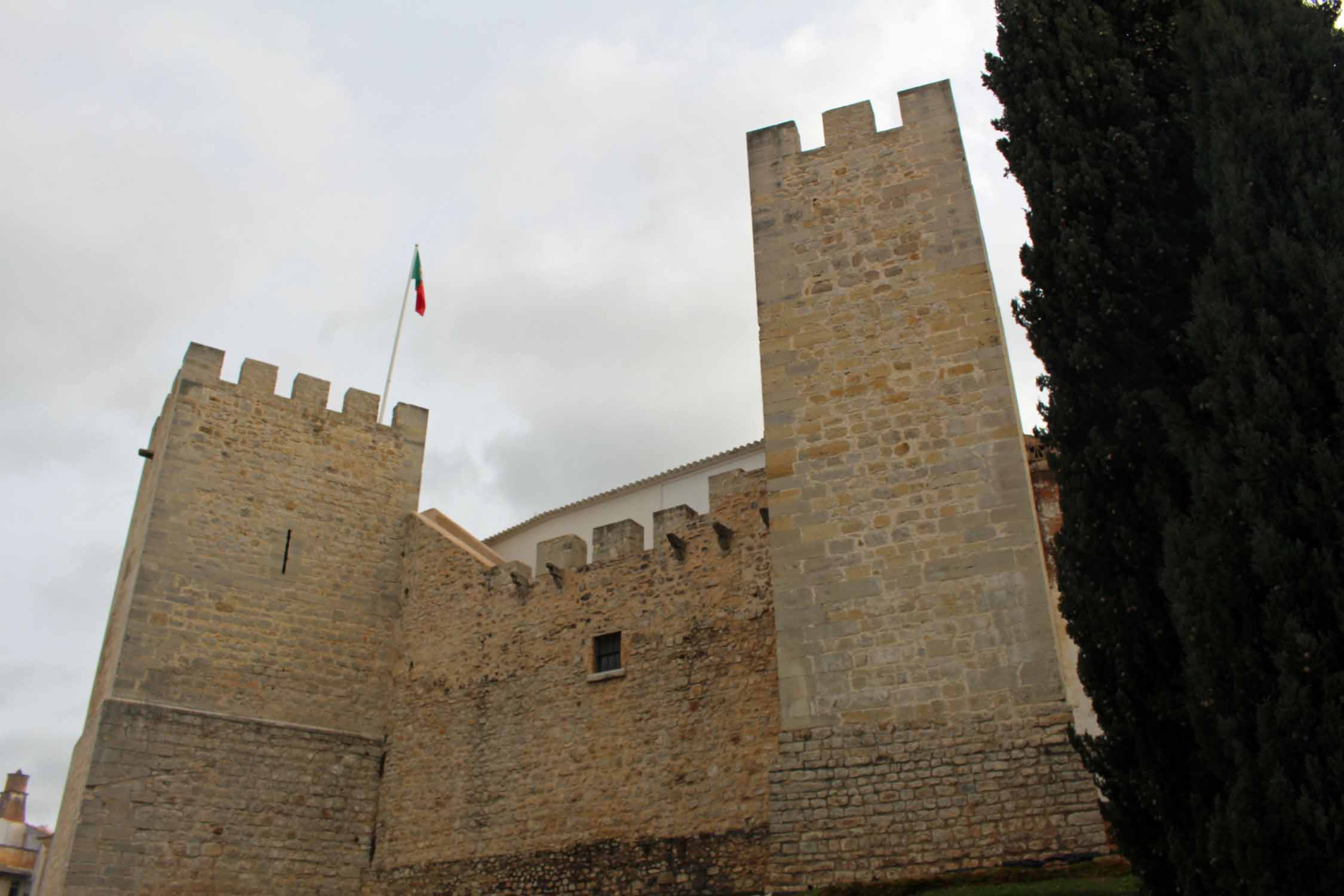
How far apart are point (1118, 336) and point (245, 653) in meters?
11.5

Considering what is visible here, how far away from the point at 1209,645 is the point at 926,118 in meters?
6.79

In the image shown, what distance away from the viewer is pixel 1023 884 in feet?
27.3

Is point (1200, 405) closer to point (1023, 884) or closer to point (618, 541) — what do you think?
point (1023, 884)

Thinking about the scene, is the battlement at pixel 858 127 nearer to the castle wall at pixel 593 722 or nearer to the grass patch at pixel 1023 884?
the castle wall at pixel 593 722

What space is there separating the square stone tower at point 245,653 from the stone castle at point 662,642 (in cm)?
4

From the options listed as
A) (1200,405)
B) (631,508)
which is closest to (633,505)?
(631,508)

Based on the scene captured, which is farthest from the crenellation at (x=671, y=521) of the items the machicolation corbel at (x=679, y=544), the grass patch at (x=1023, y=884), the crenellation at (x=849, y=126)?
the grass patch at (x=1023, y=884)

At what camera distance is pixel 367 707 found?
51.8 ft

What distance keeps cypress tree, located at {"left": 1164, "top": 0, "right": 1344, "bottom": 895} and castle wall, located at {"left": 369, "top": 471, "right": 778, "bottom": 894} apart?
6059mm

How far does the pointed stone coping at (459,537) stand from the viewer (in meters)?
16.2

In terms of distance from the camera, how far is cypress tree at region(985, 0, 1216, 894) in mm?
7145

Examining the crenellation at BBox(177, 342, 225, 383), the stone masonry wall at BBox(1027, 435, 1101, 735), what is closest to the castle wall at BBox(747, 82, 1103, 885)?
the stone masonry wall at BBox(1027, 435, 1101, 735)

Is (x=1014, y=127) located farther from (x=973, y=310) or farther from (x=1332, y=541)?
(x=1332, y=541)

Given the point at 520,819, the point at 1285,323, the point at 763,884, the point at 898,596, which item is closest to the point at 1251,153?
the point at 1285,323
